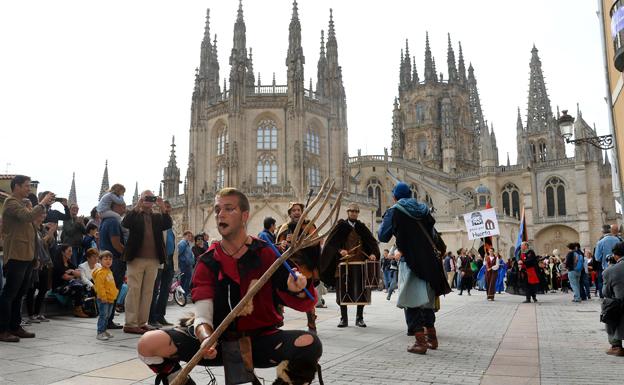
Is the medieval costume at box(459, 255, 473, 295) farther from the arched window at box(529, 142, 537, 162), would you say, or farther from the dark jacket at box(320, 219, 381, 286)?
the arched window at box(529, 142, 537, 162)

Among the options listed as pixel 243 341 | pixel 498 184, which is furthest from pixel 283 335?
pixel 498 184

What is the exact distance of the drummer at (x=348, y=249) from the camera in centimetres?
798

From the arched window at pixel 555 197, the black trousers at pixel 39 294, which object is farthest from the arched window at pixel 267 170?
the arched window at pixel 555 197

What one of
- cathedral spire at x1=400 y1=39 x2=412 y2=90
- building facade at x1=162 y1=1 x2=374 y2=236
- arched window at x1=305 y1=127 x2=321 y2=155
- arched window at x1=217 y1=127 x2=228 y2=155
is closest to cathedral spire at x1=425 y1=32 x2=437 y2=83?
cathedral spire at x1=400 y1=39 x2=412 y2=90

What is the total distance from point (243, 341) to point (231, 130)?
36480 mm

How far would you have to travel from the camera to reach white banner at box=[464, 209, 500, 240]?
53.3 feet

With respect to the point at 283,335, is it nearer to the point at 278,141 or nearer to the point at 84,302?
the point at 84,302

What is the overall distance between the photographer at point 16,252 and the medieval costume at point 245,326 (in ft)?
13.1

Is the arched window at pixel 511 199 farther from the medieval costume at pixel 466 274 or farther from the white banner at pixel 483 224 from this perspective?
the white banner at pixel 483 224

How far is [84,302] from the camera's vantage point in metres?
9.06

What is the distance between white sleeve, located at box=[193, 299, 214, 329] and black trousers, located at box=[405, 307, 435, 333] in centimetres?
347

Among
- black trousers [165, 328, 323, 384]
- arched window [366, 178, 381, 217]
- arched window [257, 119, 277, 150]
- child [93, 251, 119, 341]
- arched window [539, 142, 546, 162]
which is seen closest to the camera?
black trousers [165, 328, 323, 384]

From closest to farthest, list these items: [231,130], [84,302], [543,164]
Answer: [84,302], [231,130], [543,164]

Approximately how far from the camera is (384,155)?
53.2 metres
